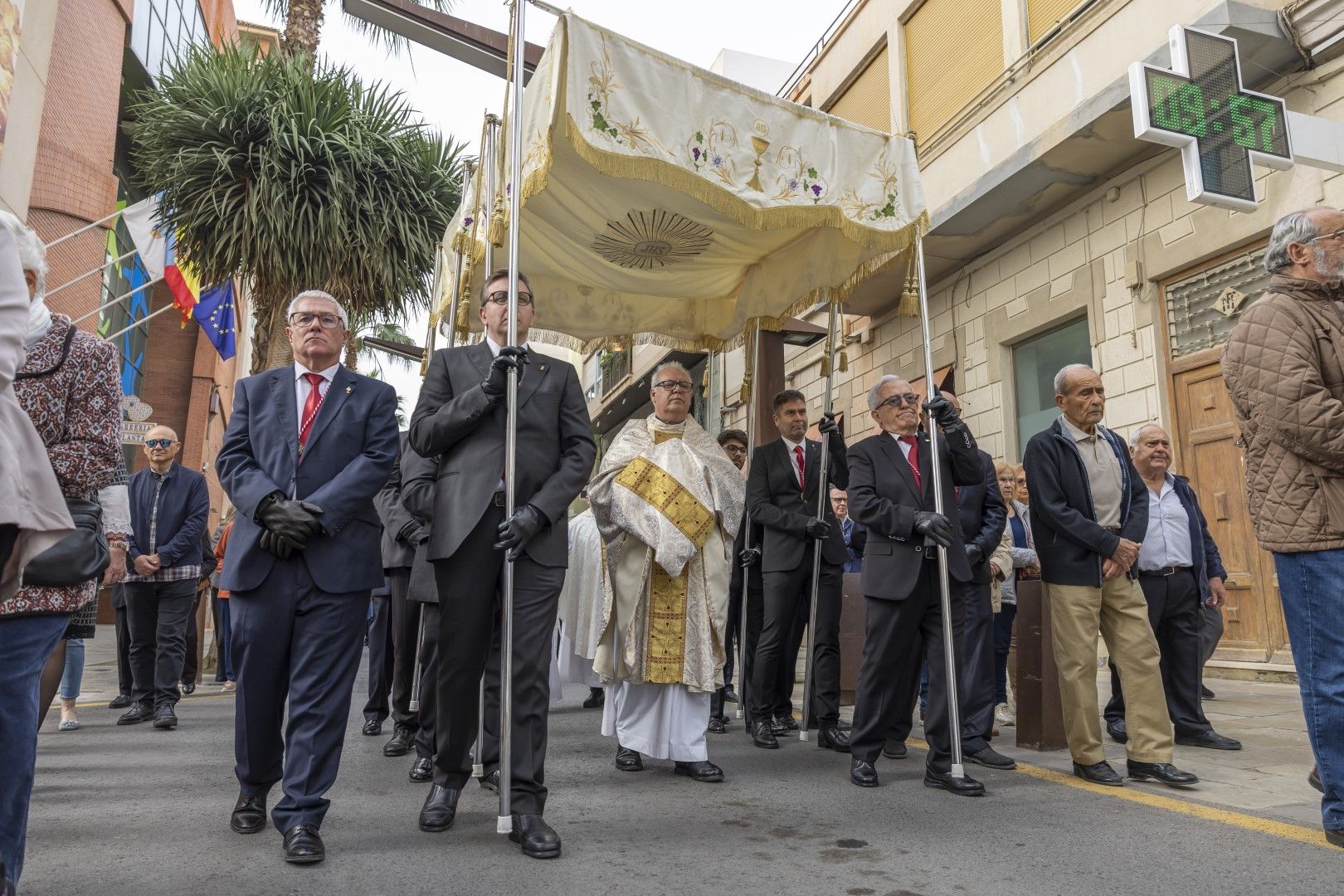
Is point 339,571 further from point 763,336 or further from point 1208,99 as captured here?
point 1208,99

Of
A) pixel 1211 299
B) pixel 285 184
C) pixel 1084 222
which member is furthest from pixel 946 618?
pixel 285 184

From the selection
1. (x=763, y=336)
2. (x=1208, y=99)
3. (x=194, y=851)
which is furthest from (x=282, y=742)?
(x=1208, y=99)

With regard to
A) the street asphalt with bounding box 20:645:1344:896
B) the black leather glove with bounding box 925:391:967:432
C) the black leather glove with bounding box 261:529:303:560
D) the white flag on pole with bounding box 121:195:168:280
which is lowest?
the street asphalt with bounding box 20:645:1344:896

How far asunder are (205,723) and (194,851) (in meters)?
3.62

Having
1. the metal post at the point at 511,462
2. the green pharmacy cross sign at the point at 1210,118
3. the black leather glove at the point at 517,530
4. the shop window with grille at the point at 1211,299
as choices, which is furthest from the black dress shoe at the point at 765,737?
the shop window with grille at the point at 1211,299

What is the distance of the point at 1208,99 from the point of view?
20.5 ft

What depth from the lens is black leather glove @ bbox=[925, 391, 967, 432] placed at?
14.3 ft

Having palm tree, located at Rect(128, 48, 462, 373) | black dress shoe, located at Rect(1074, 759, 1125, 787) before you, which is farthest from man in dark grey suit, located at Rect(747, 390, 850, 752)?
palm tree, located at Rect(128, 48, 462, 373)

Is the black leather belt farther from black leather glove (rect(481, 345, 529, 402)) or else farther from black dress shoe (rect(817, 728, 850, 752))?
black leather glove (rect(481, 345, 529, 402))

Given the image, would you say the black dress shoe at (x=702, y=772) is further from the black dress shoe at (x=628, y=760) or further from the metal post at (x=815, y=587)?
the metal post at (x=815, y=587)

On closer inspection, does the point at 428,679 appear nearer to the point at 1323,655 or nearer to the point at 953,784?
the point at 953,784

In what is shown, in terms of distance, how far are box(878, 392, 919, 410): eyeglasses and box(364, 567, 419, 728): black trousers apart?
105 inches

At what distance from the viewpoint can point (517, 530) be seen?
3.34 meters

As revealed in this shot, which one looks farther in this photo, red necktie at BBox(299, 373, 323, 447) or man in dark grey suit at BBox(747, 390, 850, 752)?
man in dark grey suit at BBox(747, 390, 850, 752)
